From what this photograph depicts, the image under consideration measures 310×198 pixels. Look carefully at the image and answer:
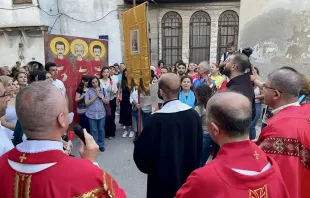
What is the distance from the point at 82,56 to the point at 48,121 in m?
5.42

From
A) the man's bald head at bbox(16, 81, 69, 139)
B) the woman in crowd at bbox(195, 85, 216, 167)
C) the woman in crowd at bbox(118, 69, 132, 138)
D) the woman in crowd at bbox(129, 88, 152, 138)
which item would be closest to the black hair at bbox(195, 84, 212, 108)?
the woman in crowd at bbox(195, 85, 216, 167)

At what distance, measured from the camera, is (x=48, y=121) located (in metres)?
1.29

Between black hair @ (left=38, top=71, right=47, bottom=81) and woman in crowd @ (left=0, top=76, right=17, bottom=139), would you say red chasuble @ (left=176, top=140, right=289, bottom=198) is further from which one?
black hair @ (left=38, top=71, right=47, bottom=81)

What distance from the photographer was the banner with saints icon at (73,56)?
5926mm

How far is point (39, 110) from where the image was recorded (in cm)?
127

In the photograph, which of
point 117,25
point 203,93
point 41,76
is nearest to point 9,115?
point 41,76

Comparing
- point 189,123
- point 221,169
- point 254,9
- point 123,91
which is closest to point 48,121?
point 221,169

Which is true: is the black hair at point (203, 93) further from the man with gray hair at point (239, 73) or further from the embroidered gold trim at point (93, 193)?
the embroidered gold trim at point (93, 193)

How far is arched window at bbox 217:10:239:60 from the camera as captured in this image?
13.3 metres

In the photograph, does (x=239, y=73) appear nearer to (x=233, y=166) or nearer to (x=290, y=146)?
(x=290, y=146)

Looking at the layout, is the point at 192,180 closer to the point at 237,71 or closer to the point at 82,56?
the point at 237,71

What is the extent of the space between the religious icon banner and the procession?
17 mm

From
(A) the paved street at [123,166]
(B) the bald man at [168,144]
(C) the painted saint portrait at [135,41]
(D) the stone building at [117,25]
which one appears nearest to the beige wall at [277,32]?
(D) the stone building at [117,25]

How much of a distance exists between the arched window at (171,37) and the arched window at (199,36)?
0.62m
